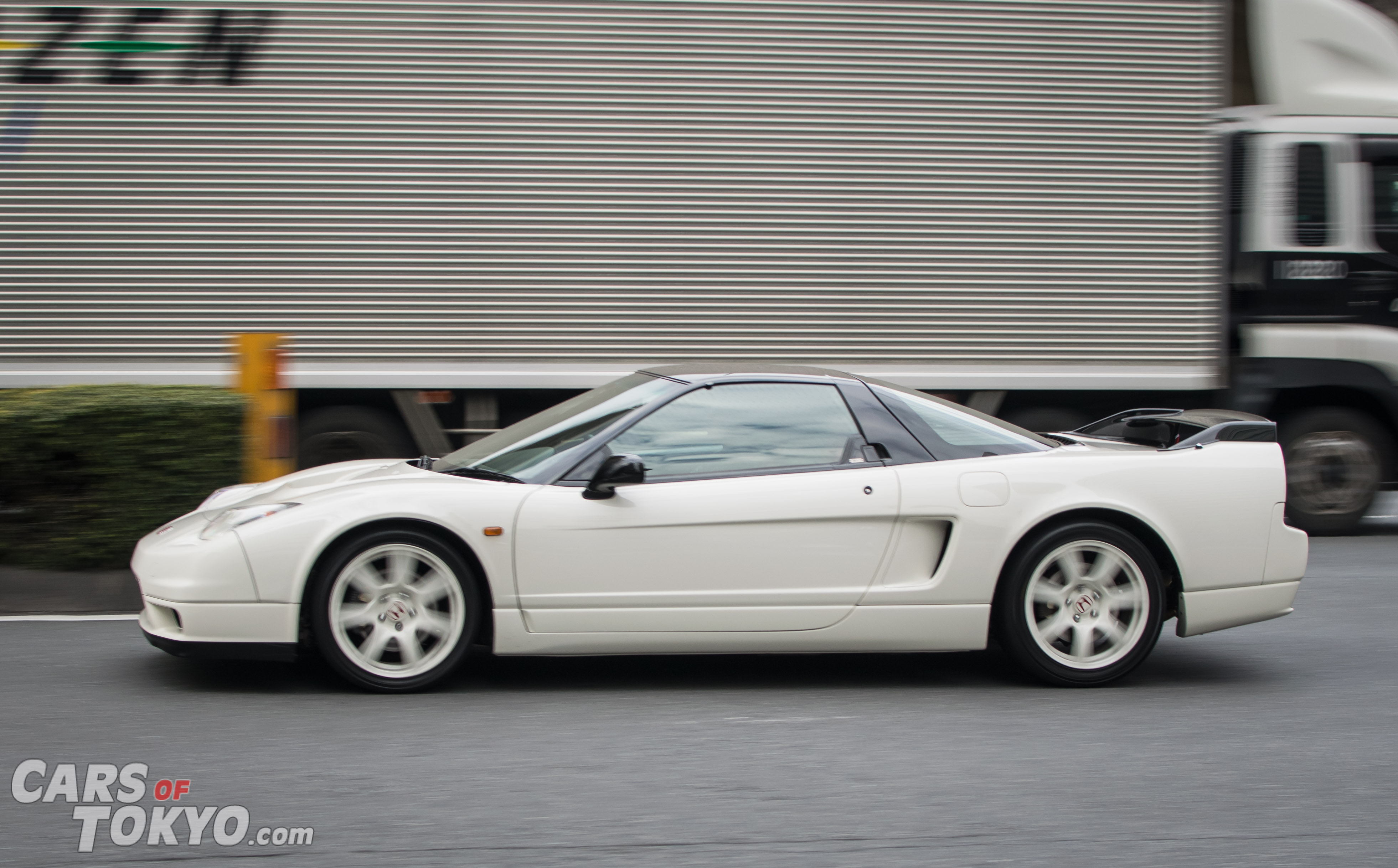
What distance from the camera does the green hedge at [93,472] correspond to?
6.04 meters

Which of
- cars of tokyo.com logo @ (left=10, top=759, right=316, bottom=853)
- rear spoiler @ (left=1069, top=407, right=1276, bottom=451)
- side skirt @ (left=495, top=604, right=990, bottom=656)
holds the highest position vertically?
rear spoiler @ (left=1069, top=407, right=1276, bottom=451)

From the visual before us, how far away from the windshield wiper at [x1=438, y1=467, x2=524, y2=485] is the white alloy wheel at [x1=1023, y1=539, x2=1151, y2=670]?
1.94 meters

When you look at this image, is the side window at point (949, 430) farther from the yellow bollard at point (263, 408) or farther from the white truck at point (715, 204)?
the white truck at point (715, 204)

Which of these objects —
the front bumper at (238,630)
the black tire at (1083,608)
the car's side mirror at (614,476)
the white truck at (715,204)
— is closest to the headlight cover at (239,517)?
the front bumper at (238,630)

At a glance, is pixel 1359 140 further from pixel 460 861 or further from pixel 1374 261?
pixel 460 861

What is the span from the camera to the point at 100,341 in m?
8.22

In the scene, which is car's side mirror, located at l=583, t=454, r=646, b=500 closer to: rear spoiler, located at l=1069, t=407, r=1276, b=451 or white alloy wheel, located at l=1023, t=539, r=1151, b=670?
white alloy wheel, located at l=1023, t=539, r=1151, b=670

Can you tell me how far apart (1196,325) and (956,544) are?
504cm

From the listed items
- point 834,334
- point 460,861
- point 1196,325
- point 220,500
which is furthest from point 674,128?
point 460,861

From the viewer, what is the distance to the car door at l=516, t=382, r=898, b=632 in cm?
447

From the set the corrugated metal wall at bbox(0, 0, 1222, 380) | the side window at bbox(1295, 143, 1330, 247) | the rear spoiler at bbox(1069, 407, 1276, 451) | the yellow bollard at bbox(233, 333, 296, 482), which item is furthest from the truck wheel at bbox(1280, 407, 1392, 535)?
the yellow bollard at bbox(233, 333, 296, 482)

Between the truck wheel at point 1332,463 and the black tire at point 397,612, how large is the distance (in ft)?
21.6

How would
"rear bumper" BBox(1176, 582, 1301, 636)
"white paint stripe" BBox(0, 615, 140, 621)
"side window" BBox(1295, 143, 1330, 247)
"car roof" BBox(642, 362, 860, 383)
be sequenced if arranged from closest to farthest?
1. "rear bumper" BBox(1176, 582, 1301, 636)
2. "car roof" BBox(642, 362, 860, 383)
3. "white paint stripe" BBox(0, 615, 140, 621)
4. "side window" BBox(1295, 143, 1330, 247)

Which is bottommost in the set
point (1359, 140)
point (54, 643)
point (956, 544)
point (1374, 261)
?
point (54, 643)
